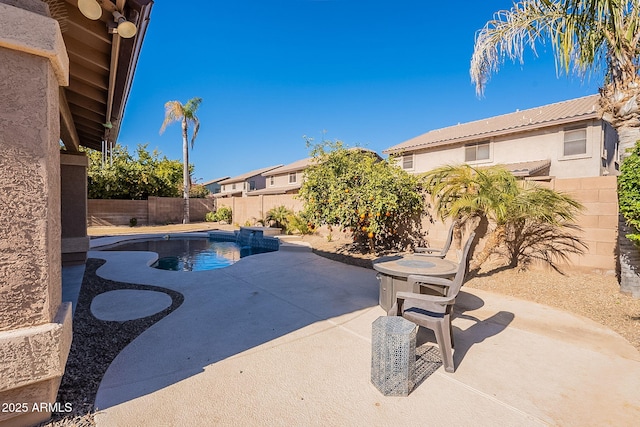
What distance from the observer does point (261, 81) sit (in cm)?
2266

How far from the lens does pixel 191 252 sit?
13062 millimetres

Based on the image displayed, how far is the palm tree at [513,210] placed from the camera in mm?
6062

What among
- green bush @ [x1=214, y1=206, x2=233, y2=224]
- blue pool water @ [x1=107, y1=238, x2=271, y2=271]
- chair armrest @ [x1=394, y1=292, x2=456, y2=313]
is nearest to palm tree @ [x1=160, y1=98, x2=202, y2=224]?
green bush @ [x1=214, y1=206, x2=233, y2=224]

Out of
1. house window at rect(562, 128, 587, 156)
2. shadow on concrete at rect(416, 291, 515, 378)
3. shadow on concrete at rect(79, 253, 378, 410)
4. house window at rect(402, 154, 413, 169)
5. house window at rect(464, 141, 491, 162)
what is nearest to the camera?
shadow on concrete at rect(79, 253, 378, 410)

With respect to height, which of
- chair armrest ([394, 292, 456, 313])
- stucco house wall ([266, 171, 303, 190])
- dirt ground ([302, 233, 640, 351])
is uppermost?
stucco house wall ([266, 171, 303, 190])

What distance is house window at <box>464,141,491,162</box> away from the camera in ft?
55.1

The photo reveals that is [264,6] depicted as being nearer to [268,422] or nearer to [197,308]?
[197,308]

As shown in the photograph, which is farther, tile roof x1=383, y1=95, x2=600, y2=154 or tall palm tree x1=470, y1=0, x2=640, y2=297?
tile roof x1=383, y1=95, x2=600, y2=154

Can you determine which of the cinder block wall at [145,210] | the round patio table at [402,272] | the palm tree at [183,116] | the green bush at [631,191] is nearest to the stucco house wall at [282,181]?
the cinder block wall at [145,210]

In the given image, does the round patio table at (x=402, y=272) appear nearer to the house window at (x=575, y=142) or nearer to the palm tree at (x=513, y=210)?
the palm tree at (x=513, y=210)

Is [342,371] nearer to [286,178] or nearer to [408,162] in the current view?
[408,162]

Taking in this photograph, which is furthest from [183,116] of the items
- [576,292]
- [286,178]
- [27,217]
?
[576,292]

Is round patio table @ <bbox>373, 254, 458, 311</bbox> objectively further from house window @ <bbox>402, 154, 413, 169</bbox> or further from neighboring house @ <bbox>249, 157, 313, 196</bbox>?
neighboring house @ <bbox>249, 157, 313, 196</bbox>

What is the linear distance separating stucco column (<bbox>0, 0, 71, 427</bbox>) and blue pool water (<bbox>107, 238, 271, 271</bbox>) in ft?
25.5
